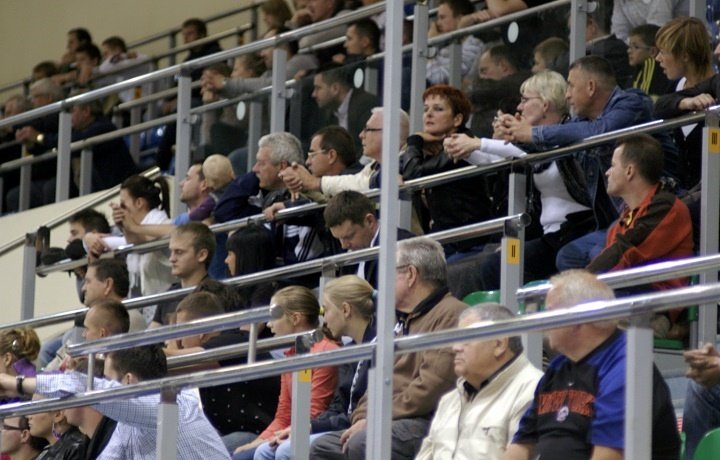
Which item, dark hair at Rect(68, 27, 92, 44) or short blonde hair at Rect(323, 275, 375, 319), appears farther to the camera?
dark hair at Rect(68, 27, 92, 44)

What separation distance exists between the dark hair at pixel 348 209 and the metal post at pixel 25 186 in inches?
205

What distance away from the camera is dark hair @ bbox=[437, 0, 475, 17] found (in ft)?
30.4

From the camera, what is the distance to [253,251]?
802 cm

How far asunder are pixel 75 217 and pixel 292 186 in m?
1.98

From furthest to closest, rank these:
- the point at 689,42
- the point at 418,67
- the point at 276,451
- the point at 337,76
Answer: the point at 337,76
the point at 418,67
the point at 689,42
the point at 276,451

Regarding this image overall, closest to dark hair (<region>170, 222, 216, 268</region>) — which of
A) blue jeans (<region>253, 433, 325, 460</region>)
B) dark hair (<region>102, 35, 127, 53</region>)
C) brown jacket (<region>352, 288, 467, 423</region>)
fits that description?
blue jeans (<region>253, 433, 325, 460</region>)

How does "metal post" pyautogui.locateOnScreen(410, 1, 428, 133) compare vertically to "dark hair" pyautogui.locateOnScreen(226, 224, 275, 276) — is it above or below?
above

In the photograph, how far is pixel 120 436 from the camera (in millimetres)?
5336

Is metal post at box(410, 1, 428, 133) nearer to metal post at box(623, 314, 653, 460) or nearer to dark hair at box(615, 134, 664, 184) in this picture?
dark hair at box(615, 134, 664, 184)

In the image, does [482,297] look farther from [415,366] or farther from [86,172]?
[86,172]

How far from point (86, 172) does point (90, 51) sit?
2679mm

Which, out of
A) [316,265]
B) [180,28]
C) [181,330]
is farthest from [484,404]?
[180,28]

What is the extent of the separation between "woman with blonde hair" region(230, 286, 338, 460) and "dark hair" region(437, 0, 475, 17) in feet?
10.1

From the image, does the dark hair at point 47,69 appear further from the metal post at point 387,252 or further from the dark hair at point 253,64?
the metal post at point 387,252
